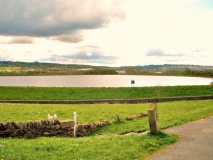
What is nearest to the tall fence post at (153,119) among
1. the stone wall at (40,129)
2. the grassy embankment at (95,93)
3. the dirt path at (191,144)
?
the dirt path at (191,144)

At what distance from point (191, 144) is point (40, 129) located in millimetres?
7507

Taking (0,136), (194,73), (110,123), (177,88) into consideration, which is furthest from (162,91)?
(194,73)

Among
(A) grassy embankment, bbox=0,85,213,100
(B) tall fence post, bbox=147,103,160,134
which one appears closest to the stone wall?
(B) tall fence post, bbox=147,103,160,134

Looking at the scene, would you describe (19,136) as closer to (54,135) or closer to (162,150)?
(54,135)

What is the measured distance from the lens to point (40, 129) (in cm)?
1397

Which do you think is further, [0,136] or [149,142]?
[0,136]

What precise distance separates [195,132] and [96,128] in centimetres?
665

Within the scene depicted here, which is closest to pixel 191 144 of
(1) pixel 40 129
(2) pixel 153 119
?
(2) pixel 153 119

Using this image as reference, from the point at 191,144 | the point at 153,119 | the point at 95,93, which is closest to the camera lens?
the point at 191,144

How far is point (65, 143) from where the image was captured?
10672 millimetres

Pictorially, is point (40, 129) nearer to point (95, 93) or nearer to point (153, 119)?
point (153, 119)

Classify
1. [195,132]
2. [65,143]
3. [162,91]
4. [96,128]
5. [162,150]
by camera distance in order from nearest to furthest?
1. [162,150]
2. [65,143]
3. [195,132]
4. [96,128]
5. [162,91]

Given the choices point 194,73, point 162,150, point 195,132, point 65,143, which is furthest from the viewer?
point 194,73

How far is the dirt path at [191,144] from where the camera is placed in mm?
9234
